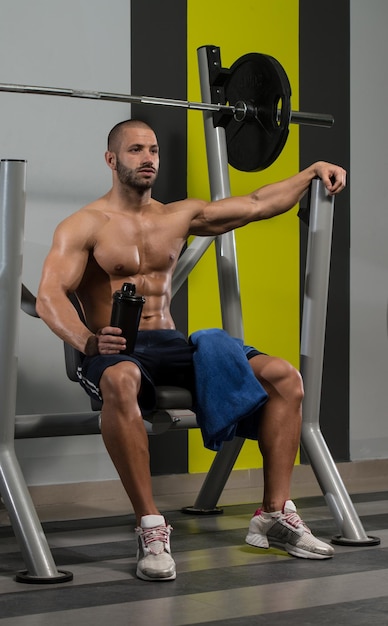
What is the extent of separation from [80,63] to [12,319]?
1484 mm

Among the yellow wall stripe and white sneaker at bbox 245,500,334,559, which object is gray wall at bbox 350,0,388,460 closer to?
the yellow wall stripe

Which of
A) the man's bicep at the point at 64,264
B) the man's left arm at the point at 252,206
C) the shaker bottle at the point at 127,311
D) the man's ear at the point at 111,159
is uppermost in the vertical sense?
the man's ear at the point at 111,159

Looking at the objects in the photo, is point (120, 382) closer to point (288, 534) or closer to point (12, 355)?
point (12, 355)

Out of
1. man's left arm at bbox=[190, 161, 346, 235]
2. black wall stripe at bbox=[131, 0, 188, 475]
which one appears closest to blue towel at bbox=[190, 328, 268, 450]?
man's left arm at bbox=[190, 161, 346, 235]

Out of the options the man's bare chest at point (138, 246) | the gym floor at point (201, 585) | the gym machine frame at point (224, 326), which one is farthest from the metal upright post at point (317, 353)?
the man's bare chest at point (138, 246)

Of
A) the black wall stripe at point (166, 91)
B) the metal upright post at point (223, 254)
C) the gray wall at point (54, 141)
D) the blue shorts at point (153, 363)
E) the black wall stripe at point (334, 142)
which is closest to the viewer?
the blue shorts at point (153, 363)

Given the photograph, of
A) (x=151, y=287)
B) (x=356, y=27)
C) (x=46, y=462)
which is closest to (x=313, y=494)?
(x=46, y=462)

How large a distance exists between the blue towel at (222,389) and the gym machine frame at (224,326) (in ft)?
1.16

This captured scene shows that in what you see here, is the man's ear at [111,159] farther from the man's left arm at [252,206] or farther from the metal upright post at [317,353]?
the metal upright post at [317,353]

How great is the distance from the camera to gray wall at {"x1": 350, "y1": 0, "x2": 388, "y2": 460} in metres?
4.69

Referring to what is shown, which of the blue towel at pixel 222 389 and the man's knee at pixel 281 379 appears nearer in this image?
the blue towel at pixel 222 389

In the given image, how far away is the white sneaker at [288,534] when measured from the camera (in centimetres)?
301

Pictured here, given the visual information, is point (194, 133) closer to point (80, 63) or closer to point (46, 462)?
point (80, 63)

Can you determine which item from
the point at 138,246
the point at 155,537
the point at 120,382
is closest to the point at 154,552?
the point at 155,537
